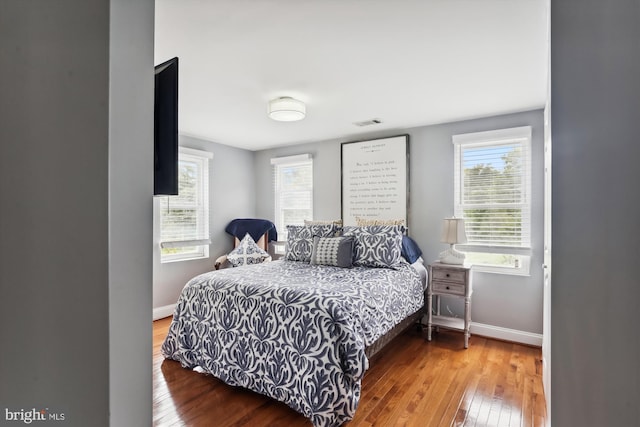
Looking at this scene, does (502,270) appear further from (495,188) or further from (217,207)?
(217,207)

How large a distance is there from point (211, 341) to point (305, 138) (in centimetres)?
Answer: 307

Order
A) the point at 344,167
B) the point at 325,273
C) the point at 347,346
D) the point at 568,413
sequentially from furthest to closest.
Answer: the point at 344,167 → the point at 325,273 → the point at 347,346 → the point at 568,413

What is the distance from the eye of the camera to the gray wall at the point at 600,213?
44 cm

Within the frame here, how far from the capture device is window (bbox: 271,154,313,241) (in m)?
4.86

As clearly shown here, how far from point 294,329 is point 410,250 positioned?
76.7 inches

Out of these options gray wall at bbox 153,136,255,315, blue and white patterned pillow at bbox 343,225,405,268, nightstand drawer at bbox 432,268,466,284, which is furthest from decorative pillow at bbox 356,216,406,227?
gray wall at bbox 153,136,255,315

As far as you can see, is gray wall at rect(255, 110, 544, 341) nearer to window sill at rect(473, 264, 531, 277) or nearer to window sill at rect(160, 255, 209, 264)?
window sill at rect(473, 264, 531, 277)

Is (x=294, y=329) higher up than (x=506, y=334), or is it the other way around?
(x=294, y=329)

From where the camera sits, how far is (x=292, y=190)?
16.5ft

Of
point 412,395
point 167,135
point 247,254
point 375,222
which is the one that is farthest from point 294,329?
Result: point 247,254
